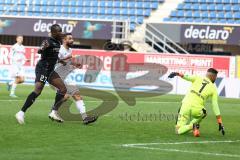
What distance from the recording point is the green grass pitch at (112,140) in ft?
34.8

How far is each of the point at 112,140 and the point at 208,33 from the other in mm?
25450

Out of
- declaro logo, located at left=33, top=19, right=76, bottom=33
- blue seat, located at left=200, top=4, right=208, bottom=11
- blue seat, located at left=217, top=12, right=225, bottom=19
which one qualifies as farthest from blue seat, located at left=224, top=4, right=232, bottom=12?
declaro logo, located at left=33, top=19, right=76, bottom=33

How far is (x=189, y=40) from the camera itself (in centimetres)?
3769

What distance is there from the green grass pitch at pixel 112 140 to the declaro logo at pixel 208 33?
19097 mm

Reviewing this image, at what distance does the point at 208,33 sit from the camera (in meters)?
37.2

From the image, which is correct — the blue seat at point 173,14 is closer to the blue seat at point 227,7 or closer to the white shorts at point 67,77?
the blue seat at point 227,7

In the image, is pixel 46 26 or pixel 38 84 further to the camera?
pixel 46 26

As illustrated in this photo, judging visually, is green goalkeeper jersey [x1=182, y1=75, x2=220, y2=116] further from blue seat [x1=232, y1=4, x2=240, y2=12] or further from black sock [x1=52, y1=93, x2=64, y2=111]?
blue seat [x1=232, y1=4, x2=240, y2=12]

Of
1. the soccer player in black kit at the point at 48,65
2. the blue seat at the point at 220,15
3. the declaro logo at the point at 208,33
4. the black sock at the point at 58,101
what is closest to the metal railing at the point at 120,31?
the declaro logo at the point at 208,33

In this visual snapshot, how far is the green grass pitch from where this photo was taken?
10613mm

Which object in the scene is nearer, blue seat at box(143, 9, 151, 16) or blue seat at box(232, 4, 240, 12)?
blue seat at box(232, 4, 240, 12)

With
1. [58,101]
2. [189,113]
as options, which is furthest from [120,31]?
[189,113]

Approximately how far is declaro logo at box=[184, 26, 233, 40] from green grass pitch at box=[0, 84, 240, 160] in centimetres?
1910

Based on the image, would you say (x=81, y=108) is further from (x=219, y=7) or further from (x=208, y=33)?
(x=219, y=7)
